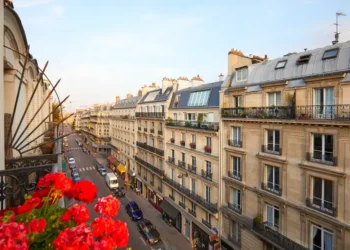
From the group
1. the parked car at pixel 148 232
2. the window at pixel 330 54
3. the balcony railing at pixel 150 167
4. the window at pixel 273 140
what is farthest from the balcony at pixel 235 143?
the balcony railing at pixel 150 167

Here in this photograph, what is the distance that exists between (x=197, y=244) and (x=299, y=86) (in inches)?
692

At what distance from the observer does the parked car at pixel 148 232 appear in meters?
22.7

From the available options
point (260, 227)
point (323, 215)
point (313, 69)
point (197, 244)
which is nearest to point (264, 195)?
point (260, 227)

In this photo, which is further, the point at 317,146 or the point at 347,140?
the point at 317,146

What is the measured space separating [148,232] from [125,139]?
81.9 feet

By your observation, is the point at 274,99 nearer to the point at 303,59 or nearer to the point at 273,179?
the point at 303,59

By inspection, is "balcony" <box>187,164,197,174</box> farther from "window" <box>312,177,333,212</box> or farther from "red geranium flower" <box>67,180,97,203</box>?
"red geranium flower" <box>67,180,97,203</box>

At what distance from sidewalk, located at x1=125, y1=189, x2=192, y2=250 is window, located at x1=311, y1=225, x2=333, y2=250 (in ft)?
43.6

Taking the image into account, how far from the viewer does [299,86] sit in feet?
44.2

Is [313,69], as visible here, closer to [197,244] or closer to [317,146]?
[317,146]

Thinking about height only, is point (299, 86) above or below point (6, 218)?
above

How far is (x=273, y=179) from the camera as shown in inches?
575

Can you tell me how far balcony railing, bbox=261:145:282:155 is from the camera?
14.2m

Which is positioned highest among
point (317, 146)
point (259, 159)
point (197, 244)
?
point (317, 146)
